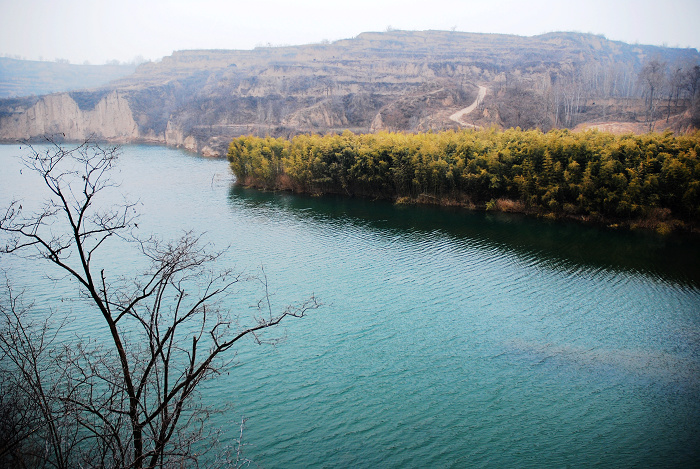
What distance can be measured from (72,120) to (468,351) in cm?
10721

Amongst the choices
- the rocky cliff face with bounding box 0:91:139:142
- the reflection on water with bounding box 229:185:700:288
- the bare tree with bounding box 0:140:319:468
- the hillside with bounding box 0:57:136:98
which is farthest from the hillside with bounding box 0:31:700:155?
the bare tree with bounding box 0:140:319:468

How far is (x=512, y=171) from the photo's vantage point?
31.8 metres

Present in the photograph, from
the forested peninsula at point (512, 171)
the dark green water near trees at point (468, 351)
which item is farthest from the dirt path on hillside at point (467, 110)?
the dark green water near trees at point (468, 351)

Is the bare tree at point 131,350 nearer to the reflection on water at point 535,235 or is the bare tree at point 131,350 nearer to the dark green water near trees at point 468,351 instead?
the dark green water near trees at point 468,351

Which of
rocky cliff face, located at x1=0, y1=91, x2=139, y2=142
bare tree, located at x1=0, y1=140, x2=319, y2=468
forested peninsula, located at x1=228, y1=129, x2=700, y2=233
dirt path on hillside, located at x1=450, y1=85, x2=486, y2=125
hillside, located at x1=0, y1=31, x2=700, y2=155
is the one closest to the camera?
bare tree, located at x1=0, y1=140, x2=319, y2=468

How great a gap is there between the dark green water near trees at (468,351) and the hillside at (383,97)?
131 feet

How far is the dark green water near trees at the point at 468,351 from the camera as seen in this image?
1022 centimetres

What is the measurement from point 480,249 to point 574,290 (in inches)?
236

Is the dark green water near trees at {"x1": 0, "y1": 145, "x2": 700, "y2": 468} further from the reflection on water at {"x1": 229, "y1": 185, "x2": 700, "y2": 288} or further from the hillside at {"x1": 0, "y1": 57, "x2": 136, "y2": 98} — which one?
the hillside at {"x1": 0, "y1": 57, "x2": 136, "y2": 98}

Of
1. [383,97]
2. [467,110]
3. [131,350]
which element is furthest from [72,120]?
[131,350]

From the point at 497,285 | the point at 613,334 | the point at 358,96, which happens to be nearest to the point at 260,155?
the point at 497,285

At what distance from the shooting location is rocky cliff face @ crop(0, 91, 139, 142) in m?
90.8

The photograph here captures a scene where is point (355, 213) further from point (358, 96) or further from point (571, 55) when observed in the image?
point (571, 55)

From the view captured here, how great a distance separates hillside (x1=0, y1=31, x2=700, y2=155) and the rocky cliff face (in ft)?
0.67
